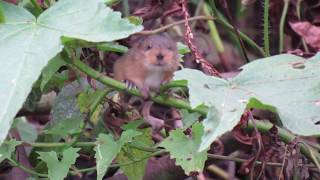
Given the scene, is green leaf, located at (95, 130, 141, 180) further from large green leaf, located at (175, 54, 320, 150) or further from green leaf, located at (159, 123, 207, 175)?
large green leaf, located at (175, 54, 320, 150)

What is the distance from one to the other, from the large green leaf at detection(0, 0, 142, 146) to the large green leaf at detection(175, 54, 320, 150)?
20cm

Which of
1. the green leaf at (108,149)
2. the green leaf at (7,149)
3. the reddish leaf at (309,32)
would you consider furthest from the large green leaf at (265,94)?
the reddish leaf at (309,32)

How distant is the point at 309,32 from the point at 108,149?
1209 millimetres

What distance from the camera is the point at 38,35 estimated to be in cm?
144

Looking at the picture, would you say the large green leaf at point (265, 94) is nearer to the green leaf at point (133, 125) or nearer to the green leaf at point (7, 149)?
the green leaf at point (133, 125)

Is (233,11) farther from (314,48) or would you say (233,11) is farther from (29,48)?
(29,48)

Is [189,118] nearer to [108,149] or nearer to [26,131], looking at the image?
[108,149]

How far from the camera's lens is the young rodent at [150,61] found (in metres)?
2.06

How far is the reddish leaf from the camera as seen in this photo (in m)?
2.62

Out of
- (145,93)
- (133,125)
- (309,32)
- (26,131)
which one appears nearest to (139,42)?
(133,125)

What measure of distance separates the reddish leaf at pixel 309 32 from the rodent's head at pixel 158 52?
2.37 ft

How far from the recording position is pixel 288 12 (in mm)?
2820

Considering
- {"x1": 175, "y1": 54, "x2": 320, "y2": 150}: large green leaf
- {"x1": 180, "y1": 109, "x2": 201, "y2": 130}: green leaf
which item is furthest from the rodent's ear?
{"x1": 175, "y1": 54, "x2": 320, "y2": 150}: large green leaf

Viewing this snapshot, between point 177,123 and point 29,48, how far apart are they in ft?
3.15
